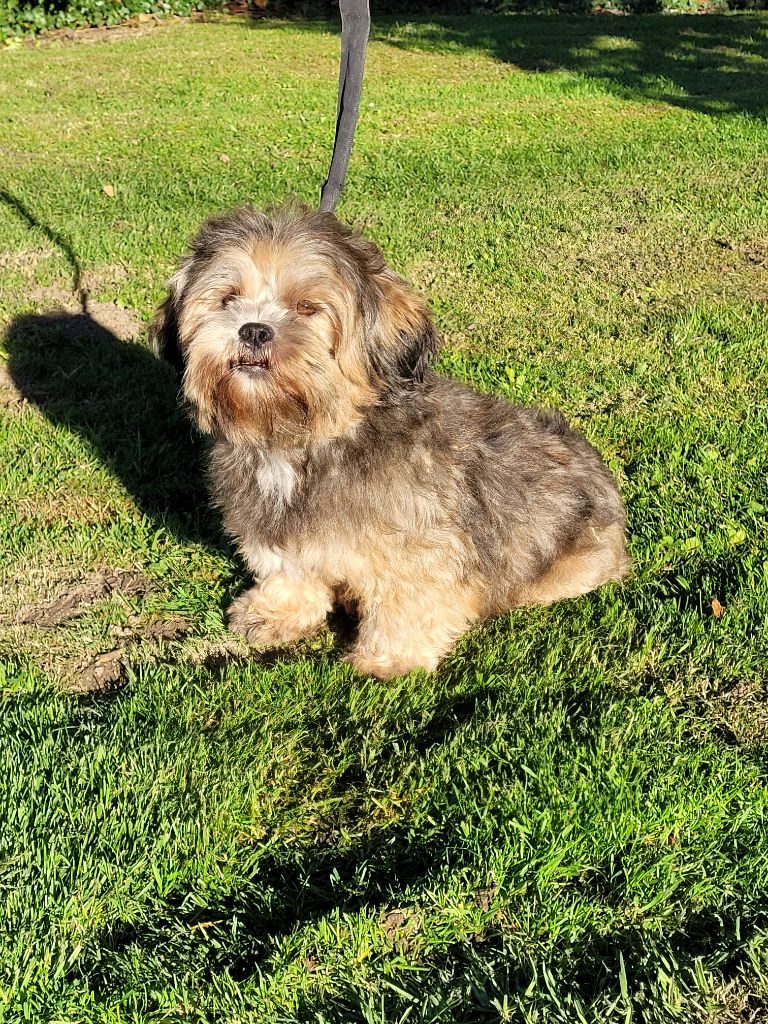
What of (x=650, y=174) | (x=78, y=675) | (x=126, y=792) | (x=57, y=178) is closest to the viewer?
(x=126, y=792)

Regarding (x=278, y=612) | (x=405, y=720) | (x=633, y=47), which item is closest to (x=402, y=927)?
(x=405, y=720)

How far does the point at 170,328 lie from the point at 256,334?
62cm

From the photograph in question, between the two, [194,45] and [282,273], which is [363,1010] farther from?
[194,45]

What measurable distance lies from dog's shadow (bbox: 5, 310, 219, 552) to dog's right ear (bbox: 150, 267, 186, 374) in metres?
0.86

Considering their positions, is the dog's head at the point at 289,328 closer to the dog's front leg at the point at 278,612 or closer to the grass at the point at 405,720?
the dog's front leg at the point at 278,612

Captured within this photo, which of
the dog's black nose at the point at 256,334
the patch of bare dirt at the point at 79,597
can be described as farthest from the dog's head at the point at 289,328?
the patch of bare dirt at the point at 79,597

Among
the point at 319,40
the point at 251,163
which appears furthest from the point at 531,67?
the point at 251,163

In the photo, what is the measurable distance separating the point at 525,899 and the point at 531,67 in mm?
17060

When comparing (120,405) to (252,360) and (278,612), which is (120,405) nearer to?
(278,612)

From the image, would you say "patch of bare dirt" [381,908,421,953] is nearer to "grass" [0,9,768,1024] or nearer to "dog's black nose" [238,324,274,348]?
"grass" [0,9,768,1024]

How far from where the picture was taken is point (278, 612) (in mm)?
4074

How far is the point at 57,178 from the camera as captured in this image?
994 cm

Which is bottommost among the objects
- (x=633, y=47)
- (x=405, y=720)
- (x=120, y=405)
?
(x=405, y=720)

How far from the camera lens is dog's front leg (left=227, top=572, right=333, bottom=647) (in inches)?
156
